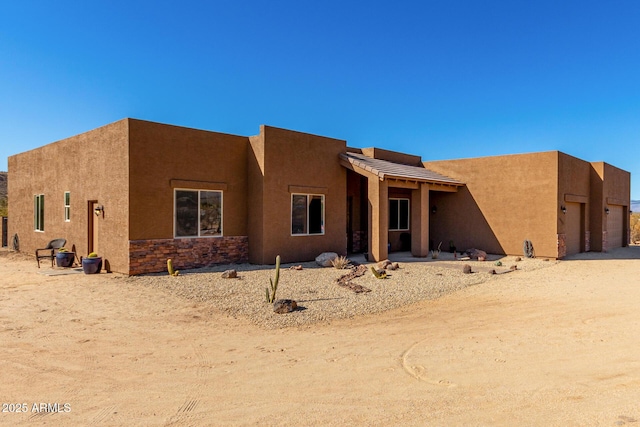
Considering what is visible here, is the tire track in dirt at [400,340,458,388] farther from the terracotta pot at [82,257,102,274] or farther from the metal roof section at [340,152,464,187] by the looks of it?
the terracotta pot at [82,257,102,274]

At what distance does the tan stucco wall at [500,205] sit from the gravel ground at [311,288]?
8.72 ft

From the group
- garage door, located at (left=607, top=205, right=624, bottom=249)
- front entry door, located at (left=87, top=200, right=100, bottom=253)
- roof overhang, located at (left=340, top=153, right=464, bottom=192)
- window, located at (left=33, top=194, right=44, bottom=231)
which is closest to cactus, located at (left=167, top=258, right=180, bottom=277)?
front entry door, located at (left=87, top=200, right=100, bottom=253)

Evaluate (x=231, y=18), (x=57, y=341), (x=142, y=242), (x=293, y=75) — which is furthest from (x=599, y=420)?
(x=293, y=75)

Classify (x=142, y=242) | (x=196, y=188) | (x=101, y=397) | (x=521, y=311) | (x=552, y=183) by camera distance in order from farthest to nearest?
(x=552, y=183), (x=196, y=188), (x=142, y=242), (x=521, y=311), (x=101, y=397)

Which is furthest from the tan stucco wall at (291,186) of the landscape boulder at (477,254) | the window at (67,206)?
the window at (67,206)

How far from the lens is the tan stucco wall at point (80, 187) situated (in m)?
12.0

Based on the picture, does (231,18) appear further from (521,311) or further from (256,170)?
(521,311)

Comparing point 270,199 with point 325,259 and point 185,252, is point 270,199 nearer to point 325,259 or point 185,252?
point 325,259

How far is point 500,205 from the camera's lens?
56.9ft

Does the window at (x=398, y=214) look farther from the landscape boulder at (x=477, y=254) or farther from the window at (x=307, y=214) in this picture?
the window at (x=307, y=214)

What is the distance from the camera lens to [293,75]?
66.5ft

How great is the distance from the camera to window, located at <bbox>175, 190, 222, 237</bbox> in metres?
A: 12.8

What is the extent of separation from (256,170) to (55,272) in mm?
7124

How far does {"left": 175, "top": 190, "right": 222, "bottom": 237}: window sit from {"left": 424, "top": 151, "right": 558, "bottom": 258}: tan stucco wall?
36.1 ft
